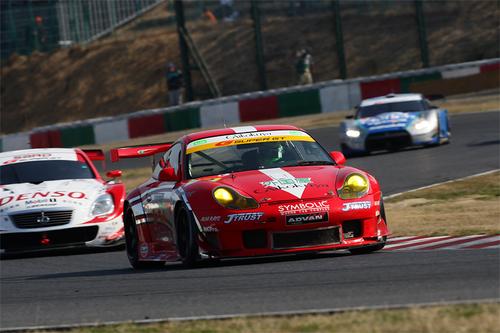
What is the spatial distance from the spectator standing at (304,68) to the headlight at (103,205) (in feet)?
74.3

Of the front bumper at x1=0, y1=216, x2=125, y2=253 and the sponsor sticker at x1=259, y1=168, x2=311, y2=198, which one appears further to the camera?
the front bumper at x1=0, y1=216, x2=125, y2=253

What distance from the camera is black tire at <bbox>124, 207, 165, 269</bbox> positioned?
11.2 metres

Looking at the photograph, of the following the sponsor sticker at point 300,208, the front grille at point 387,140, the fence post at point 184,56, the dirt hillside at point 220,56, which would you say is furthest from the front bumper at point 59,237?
the dirt hillside at point 220,56

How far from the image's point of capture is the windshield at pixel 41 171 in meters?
14.5

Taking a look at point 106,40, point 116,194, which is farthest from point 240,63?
point 116,194

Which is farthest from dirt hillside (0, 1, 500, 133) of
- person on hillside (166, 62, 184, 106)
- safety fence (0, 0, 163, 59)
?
person on hillside (166, 62, 184, 106)

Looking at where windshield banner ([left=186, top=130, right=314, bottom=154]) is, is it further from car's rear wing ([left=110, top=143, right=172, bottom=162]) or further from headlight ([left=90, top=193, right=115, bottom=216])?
headlight ([left=90, top=193, right=115, bottom=216])

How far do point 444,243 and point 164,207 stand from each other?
2440 millimetres

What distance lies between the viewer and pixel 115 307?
308 inches

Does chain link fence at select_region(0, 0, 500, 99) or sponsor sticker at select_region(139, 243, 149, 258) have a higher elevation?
chain link fence at select_region(0, 0, 500, 99)

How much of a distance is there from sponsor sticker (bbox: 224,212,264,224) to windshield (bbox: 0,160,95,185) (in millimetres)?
5436

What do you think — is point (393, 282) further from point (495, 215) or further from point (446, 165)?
point (446, 165)

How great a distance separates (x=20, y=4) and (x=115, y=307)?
31.3 meters

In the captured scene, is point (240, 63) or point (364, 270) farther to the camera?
point (240, 63)
